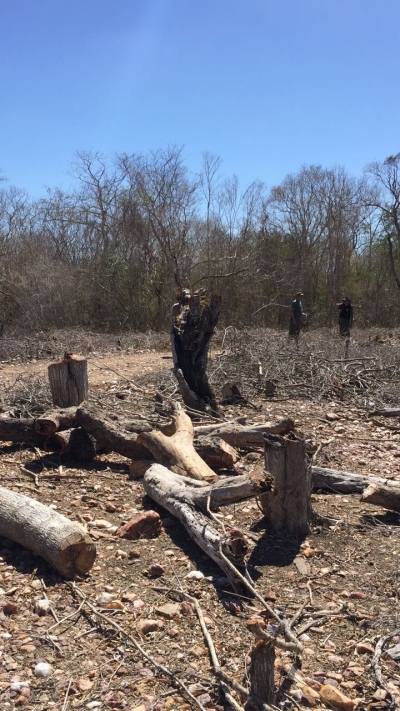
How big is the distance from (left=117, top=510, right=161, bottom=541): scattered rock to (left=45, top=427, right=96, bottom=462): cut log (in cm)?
161

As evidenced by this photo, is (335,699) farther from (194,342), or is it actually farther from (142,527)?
(194,342)

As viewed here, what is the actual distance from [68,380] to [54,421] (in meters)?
1.01

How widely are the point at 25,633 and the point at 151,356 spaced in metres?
10.9

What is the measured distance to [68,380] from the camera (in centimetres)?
656

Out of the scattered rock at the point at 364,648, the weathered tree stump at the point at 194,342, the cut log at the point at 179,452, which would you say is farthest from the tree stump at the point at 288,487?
the weathered tree stump at the point at 194,342

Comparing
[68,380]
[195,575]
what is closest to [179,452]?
[195,575]

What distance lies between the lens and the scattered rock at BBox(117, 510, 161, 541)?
406cm

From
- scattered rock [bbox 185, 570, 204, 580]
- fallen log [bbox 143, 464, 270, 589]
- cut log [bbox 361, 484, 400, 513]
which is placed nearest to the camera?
fallen log [bbox 143, 464, 270, 589]

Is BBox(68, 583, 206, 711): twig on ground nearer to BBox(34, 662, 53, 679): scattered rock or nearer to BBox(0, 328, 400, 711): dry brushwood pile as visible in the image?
BBox(0, 328, 400, 711): dry brushwood pile

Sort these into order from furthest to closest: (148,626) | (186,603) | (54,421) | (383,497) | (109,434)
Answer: (54,421) → (109,434) → (383,497) → (186,603) → (148,626)

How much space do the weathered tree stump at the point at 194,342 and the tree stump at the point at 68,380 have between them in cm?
126

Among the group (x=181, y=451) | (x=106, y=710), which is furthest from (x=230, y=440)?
(x=106, y=710)

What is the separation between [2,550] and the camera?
389cm

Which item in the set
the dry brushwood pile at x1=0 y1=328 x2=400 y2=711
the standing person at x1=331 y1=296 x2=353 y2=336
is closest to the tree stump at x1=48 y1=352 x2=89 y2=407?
the dry brushwood pile at x1=0 y1=328 x2=400 y2=711
